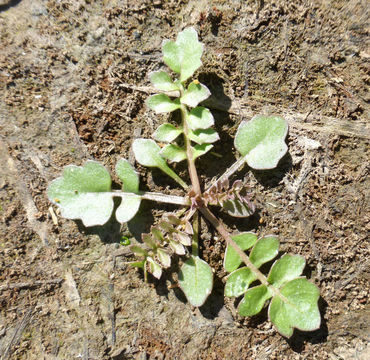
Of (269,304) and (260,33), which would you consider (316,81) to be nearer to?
(260,33)

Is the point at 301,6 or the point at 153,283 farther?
the point at 153,283

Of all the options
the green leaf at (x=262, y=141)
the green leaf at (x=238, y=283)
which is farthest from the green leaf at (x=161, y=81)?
the green leaf at (x=238, y=283)

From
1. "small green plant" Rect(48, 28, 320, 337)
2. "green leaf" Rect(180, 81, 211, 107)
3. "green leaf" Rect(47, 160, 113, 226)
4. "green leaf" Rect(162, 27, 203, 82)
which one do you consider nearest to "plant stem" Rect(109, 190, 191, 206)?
"small green plant" Rect(48, 28, 320, 337)

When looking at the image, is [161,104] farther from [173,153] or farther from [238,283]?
[238,283]

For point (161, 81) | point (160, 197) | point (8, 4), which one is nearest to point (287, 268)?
point (160, 197)

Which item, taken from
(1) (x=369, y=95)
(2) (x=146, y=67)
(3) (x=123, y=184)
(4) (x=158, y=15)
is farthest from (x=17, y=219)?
(1) (x=369, y=95)

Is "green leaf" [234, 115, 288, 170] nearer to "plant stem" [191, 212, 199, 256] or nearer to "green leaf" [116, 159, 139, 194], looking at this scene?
"plant stem" [191, 212, 199, 256]
